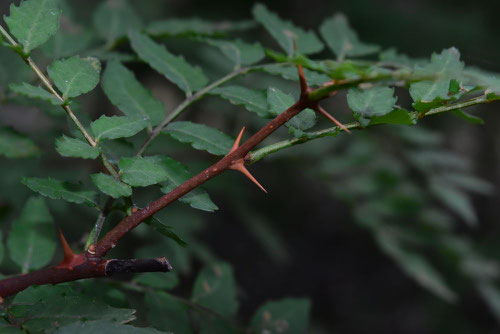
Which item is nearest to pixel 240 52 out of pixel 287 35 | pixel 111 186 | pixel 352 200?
pixel 287 35

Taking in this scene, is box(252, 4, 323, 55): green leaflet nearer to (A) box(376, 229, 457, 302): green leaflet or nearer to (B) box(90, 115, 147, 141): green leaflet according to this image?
(B) box(90, 115, 147, 141): green leaflet

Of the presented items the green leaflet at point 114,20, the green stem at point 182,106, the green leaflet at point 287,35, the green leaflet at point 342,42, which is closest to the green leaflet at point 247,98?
the green stem at point 182,106

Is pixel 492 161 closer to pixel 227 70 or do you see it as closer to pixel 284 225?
pixel 284 225

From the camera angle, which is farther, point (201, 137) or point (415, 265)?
point (415, 265)

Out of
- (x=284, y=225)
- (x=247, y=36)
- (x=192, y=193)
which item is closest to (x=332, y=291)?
(x=284, y=225)

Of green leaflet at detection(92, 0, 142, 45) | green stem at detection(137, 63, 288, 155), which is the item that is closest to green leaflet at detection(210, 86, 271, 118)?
green stem at detection(137, 63, 288, 155)

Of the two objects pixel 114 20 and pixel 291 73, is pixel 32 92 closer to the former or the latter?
pixel 291 73
